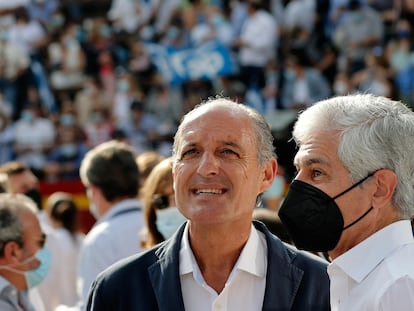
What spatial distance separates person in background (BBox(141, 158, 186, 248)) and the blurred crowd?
27.5ft

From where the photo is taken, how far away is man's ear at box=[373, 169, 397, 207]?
2.91m

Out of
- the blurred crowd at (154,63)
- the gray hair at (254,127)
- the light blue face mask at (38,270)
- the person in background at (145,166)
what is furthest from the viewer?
the blurred crowd at (154,63)

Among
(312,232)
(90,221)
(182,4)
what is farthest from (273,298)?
(182,4)

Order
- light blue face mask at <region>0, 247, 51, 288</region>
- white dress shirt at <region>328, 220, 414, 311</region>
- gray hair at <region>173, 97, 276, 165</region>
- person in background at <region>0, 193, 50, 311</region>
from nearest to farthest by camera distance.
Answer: white dress shirt at <region>328, 220, 414, 311</region>
gray hair at <region>173, 97, 276, 165</region>
person in background at <region>0, 193, 50, 311</region>
light blue face mask at <region>0, 247, 51, 288</region>

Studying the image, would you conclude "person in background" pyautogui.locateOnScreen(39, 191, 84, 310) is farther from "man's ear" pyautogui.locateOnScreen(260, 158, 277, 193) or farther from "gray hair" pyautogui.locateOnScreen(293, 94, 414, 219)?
"gray hair" pyautogui.locateOnScreen(293, 94, 414, 219)

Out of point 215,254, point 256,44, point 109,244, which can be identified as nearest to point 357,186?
point 215,254

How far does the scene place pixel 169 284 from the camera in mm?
3240

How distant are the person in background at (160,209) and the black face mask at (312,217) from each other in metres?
1.25

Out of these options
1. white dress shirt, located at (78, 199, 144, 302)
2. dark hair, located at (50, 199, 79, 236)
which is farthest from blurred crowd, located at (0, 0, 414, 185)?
white dress shirt, located at (78, 199, 144, 302)

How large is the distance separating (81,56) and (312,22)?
4.77 m

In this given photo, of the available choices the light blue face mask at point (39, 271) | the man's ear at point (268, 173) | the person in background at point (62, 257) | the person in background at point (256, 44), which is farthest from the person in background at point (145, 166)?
the person in background at point (256, 44)

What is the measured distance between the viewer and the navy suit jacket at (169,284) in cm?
325

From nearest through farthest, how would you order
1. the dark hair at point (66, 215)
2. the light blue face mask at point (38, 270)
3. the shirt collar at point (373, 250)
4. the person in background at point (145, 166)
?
the shirt collar at point (373, 250) → the light blue face mask at point (38, 270) → the person in background at point (145, 166) → the dark hair at point (66, 215)

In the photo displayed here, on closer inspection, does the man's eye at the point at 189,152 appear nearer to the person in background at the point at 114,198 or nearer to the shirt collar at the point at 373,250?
the shirt collar at the point at 373,250
